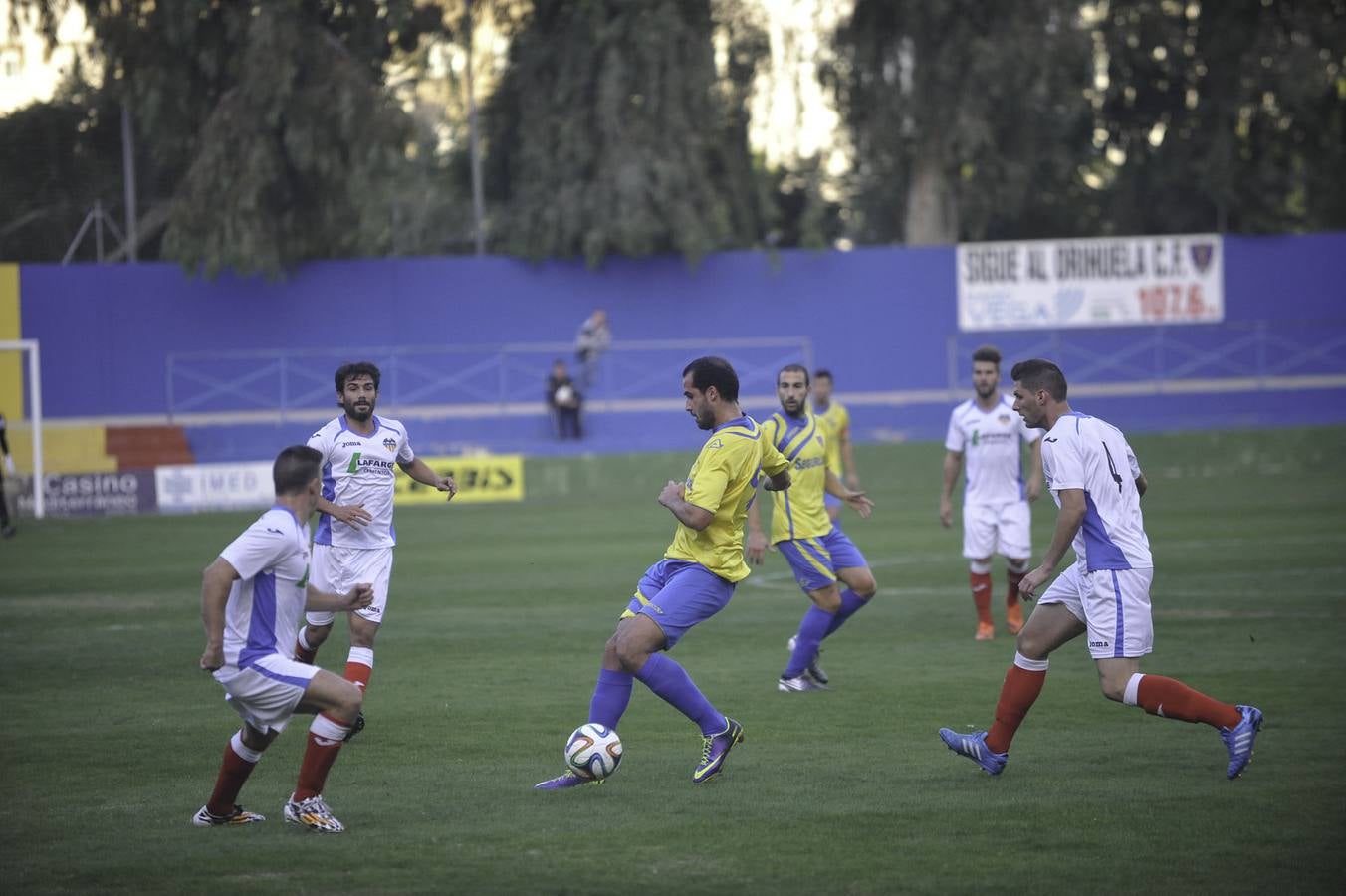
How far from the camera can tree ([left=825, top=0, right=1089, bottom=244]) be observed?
36906mm

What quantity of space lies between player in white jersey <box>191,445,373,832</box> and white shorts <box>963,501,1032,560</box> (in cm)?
748

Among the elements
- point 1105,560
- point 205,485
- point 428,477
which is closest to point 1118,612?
point 1105,560

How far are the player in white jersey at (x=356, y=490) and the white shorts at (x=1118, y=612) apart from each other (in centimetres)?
386

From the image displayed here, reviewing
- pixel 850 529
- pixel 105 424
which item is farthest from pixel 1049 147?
pixel 105 424

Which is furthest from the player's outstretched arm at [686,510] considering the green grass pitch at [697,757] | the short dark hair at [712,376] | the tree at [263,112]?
the tree at [263,112]

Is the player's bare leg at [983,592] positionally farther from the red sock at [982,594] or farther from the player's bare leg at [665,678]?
the player's bare leg at [665,678]

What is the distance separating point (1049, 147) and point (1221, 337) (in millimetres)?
7455

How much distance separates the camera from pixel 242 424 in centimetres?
3222

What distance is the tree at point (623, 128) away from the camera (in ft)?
119

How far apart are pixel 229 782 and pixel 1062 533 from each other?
4.08 meters

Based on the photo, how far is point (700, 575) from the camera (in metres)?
7.96

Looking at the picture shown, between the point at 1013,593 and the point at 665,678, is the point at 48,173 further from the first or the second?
the point at 665,678

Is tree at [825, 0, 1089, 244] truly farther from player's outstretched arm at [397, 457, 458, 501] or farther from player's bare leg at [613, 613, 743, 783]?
player's bare leg at [613, 613, 743, 783]

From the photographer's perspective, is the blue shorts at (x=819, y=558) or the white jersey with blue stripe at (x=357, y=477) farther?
the blue shorts at (x=819, y=558)
